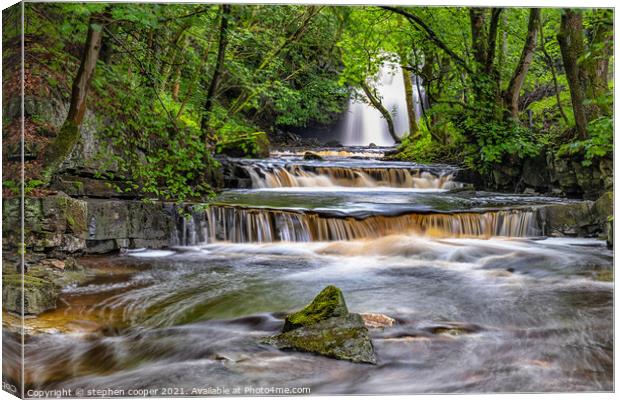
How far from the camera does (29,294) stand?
3.39 metres

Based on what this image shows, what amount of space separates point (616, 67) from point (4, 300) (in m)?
3.84

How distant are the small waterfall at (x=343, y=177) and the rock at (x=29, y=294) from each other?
6.71 metres

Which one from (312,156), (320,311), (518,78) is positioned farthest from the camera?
(312,156)

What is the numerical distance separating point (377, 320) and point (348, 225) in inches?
119

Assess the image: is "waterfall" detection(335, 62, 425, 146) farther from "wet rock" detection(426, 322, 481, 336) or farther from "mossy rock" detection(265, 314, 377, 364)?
"mossy rock" detection(265, 314, 377, 364)

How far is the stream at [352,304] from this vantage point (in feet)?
9.37

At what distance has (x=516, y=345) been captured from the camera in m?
3.16

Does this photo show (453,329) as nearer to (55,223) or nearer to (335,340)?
(335,340)

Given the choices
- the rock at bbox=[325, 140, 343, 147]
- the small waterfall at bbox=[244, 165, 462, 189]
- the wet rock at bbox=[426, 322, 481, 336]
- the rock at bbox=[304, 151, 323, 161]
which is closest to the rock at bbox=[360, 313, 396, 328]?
the wet rock at bbox=[426, 322, 481, 336]

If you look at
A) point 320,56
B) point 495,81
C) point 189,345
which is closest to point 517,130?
point 495,81

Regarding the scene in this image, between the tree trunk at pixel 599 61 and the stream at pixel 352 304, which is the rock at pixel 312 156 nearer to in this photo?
the stream at pixel 352 304

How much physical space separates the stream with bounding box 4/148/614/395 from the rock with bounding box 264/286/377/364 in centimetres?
7

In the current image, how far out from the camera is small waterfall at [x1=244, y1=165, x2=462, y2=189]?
1044 cm

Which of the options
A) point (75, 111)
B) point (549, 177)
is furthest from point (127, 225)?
point (549, 177)
